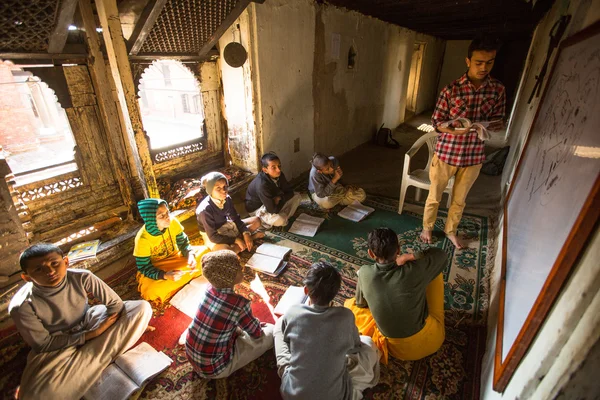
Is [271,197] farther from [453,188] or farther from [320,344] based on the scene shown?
[320,344]

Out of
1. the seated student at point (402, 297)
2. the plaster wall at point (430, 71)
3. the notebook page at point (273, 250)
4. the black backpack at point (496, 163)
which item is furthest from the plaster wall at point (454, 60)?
the seated student at point (402, 297)

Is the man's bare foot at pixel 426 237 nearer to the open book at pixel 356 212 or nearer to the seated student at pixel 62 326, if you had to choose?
the open book at pixel 356 212

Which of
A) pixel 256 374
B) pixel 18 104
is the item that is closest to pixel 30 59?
pixel 256 374

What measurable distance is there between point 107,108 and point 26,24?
83 centimetres

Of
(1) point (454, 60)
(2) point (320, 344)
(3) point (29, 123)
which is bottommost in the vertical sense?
(2) point (320, 344)

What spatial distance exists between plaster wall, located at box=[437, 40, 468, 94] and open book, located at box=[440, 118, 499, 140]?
10996mm

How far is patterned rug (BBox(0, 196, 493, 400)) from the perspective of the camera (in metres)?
1.81

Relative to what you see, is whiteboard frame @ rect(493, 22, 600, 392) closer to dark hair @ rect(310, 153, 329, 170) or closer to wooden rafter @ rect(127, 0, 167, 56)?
dark hair @ rect(310, 153, 329, 170)

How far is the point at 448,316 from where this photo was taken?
90.0 inches

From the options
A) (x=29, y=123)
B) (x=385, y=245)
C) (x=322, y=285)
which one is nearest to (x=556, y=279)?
(x=385, y=245)

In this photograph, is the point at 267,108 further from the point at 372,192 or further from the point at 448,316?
the point at 448,316

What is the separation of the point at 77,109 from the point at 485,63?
11.7 ft

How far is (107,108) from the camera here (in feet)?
9.03

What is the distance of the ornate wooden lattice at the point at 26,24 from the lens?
1850 millimetres
